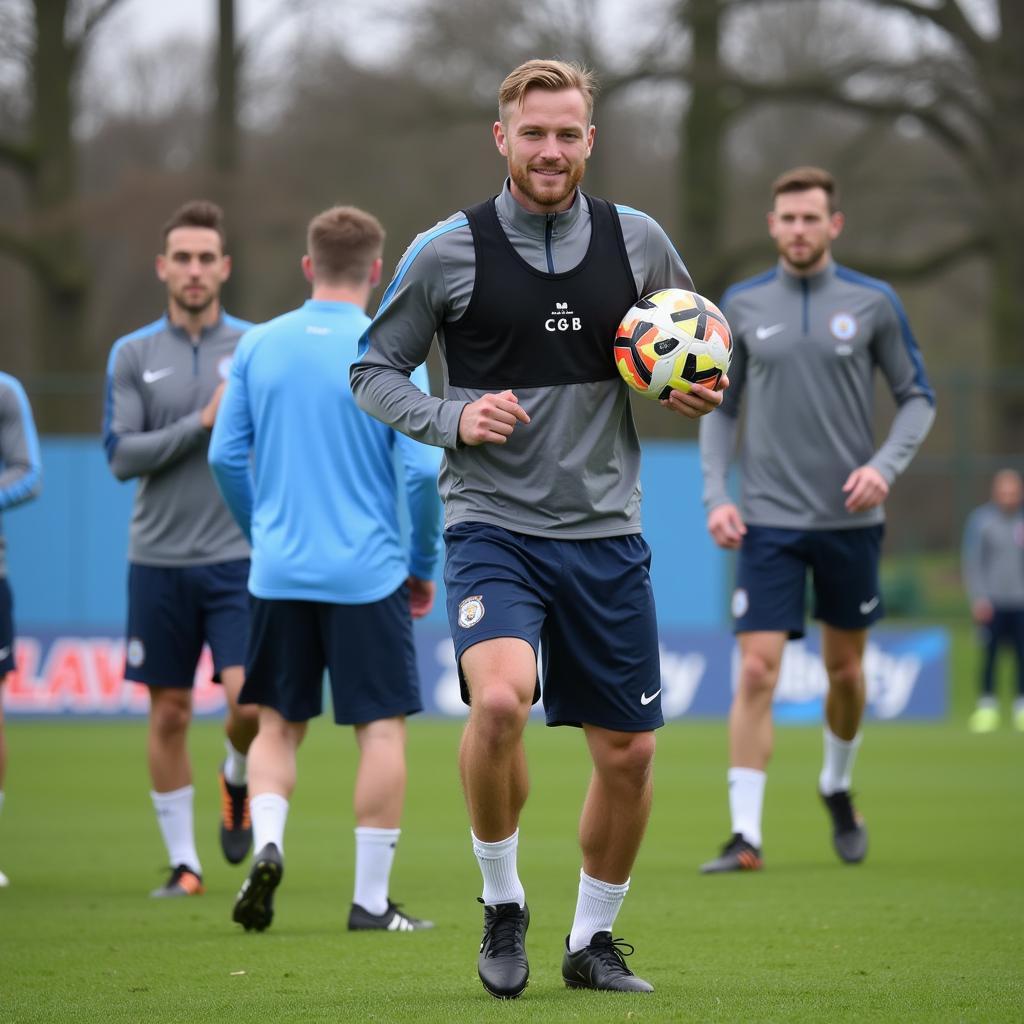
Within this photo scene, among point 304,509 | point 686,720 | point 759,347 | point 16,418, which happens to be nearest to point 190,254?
point 16,418

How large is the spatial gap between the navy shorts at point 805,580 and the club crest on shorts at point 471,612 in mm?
3349

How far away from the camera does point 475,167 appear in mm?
28766

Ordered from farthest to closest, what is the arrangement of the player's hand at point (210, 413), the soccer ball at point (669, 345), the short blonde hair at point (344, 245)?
the player's hand at point (210, 413)
the short blonde hair at point (344, 245)
the soccer ball at point (669, 345)

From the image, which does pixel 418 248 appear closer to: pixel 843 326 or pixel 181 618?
pixel 181 618

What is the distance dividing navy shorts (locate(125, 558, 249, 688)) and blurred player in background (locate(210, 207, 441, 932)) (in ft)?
3.82

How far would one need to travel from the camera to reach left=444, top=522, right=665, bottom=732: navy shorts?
4871 mm

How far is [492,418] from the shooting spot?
4.68 m

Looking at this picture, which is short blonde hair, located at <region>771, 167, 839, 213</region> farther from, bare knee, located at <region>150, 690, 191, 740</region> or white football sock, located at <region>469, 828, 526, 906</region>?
white football sock, located at <region>469, 828, 526, 906</region>

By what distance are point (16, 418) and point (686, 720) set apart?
378 inches

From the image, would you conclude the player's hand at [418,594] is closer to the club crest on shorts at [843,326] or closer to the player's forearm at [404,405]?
the player's forearm at [404,405]

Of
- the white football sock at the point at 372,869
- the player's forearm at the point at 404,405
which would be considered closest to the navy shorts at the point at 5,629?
the white football sock at the point at 372,869

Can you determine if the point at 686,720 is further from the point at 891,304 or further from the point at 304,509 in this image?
the point at 304,509

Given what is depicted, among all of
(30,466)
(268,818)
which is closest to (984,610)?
(30,466)

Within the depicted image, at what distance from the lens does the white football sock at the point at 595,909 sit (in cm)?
498
